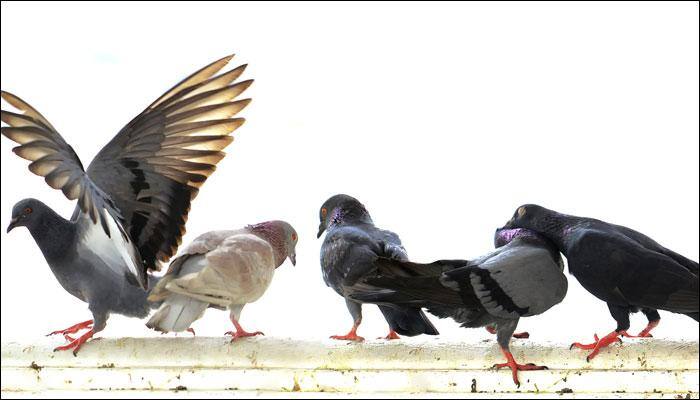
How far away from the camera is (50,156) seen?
2.13 metres

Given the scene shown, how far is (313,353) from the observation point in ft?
7.67

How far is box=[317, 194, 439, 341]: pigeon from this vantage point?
2373 millimetres

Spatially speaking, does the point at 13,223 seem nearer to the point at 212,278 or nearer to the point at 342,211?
the point at 212,278

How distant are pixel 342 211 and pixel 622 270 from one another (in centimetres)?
82

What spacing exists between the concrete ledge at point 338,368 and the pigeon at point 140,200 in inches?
3.9

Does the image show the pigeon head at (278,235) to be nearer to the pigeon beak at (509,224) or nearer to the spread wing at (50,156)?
the spread wing at (50,156)

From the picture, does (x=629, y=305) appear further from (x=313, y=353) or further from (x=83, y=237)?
(x=83, y=237)

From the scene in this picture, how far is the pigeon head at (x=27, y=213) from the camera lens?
238 centimetres

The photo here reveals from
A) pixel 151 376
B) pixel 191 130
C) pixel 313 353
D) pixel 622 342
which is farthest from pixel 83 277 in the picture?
pixel 622 342

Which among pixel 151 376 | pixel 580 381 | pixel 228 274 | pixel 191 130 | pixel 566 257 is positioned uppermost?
pixel 191 130

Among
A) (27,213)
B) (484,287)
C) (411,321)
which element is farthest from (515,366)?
(27,213)

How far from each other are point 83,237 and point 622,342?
144 cm

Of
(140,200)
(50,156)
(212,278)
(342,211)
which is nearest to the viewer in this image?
(50,156)

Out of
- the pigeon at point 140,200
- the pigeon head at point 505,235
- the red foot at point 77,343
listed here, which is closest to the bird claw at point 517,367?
the pigeon head at point 505,235
